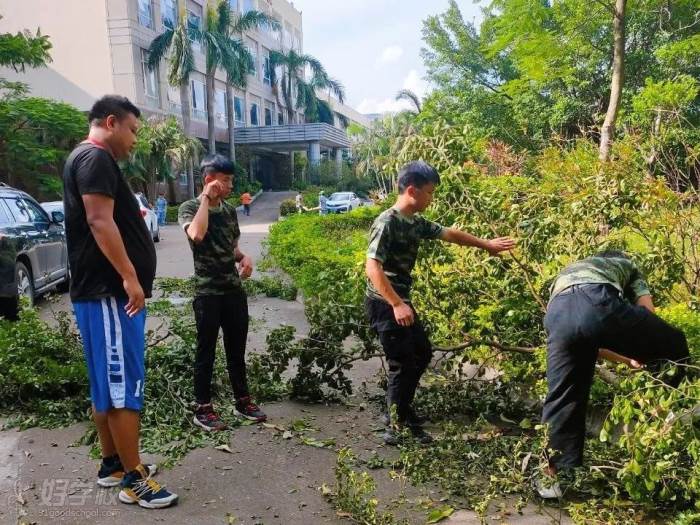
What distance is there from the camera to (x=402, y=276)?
3.70 m

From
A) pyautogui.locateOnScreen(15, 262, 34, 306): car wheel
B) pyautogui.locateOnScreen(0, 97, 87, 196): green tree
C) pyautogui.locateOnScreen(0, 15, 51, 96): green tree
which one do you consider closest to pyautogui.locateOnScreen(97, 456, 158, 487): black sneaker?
pyautogui.locateOnScreen(15, 262, 34, 306): car wheel

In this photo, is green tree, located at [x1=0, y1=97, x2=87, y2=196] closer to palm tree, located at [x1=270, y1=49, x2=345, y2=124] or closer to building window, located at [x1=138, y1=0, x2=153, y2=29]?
building window, located at [x1=138, y1=0, x2=153, y2=29]

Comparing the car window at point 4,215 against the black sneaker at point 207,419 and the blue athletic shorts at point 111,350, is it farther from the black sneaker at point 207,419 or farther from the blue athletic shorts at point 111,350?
the blue athletic shorts at point 111,350

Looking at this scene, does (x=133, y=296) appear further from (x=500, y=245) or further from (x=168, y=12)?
(x=168, y=12)

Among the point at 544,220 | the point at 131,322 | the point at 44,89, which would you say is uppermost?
the point at 44,89

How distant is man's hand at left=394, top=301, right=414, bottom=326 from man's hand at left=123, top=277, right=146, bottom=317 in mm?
1440

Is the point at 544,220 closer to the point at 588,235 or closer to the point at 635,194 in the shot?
the point at 588,235

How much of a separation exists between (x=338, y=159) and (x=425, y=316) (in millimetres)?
46206

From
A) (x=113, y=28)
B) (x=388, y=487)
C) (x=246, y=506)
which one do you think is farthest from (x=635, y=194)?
(x=113, y=28)

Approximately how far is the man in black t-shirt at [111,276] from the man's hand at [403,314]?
56.0 inches

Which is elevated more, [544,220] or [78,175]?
[78,175]

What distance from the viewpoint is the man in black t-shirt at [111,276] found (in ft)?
8.82

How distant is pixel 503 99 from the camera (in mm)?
25062

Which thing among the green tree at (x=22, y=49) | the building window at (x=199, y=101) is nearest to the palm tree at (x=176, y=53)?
the building window at (x=199, y=101)
